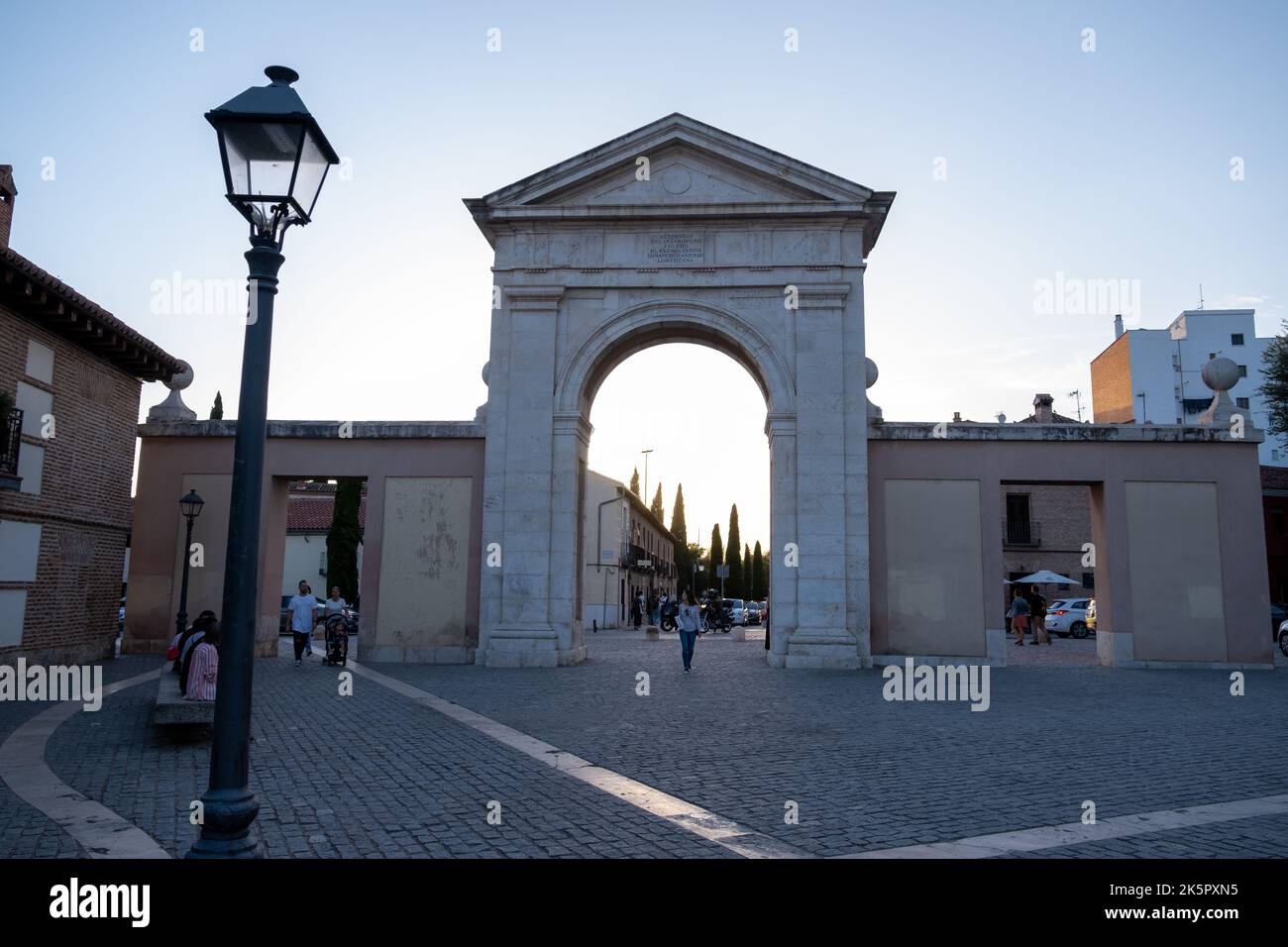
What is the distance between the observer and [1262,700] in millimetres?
13211

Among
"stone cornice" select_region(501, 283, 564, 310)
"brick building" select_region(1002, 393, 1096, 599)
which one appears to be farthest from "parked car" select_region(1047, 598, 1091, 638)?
"stone cornice" select_region(501, 283, 564, 310)

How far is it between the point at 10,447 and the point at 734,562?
259ft

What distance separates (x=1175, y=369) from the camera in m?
57.4

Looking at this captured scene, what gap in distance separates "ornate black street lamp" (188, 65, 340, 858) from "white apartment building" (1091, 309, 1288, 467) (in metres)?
58.6

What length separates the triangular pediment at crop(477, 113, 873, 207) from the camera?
61.1 ft

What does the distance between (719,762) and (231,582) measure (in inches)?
199

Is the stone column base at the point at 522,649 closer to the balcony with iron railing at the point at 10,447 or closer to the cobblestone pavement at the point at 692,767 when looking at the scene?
the cobblestone pavement at the point at 692,767

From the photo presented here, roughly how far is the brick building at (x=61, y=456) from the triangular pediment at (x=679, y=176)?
812 centimetres

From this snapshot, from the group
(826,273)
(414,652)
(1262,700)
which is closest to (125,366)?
(414,652)

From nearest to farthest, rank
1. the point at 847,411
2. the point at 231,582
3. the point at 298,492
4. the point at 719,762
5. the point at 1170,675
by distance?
the point at 231,582
the point at 719,762
the point at 1170,675
the point at 847,411
the point at 298,492

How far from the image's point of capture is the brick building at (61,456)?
13.9 m

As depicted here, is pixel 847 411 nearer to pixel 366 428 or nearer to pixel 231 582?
pixel 366 428

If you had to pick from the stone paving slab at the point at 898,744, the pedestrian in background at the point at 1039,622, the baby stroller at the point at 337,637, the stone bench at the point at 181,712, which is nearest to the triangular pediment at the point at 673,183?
the baby stroller at the point at 337,637

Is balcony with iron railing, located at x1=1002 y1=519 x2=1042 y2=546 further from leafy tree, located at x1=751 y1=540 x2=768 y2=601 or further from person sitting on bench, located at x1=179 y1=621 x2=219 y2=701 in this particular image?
leafy tree, located at x1=751 y1=540 x2=768 y2=601
